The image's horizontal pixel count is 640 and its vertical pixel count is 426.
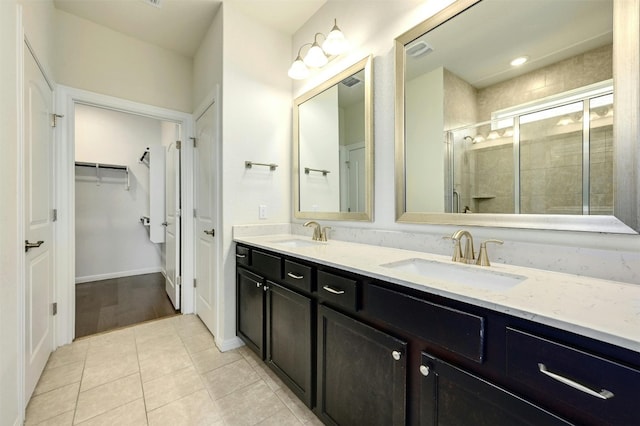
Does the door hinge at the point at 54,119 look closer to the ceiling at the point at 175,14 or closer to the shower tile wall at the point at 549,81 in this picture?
the ceiling at the point at 175,14

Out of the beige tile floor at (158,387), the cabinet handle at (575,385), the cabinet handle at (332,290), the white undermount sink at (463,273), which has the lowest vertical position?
the beige tile floor at (158,387)

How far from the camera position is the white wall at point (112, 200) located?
3740 millimetres

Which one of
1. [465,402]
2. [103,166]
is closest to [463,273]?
[465,402]

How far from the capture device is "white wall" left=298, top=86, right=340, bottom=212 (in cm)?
206

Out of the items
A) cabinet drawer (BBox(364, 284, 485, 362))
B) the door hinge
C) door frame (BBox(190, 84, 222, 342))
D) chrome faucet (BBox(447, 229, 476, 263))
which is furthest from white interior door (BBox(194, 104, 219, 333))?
chrome faucet (BBox(447, 229, 476, 263))

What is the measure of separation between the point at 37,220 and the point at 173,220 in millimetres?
1287

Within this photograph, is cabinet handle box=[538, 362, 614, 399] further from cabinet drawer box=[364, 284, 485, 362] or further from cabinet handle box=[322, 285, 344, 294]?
cabinet handle box=[322, 285, 344, 294]

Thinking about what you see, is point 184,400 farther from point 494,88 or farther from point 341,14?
point 341,14

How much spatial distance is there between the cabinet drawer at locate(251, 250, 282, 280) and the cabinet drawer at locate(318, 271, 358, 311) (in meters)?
0.38

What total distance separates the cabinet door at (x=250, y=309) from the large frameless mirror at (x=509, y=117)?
1052mm

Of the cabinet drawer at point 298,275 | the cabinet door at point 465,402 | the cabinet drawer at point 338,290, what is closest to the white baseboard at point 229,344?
the cabinet drawer at point 298,275

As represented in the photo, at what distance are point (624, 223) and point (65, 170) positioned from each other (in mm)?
3352

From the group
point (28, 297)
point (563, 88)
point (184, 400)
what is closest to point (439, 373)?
point (563, 88)

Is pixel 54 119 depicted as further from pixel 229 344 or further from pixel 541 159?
pixel 541 159
